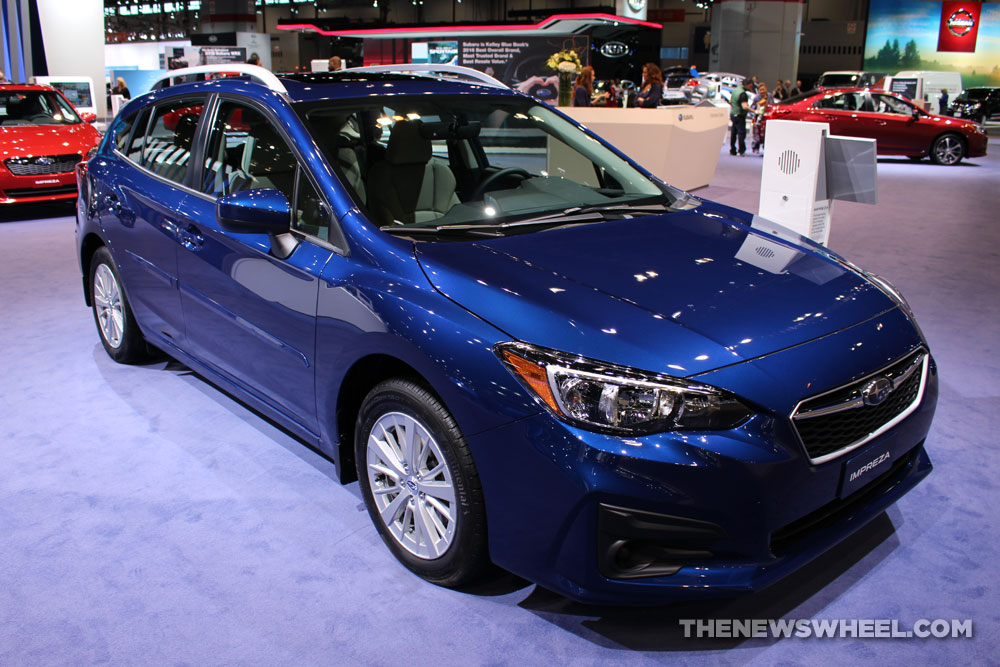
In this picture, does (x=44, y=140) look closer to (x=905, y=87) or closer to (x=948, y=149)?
(x=948, y=149)

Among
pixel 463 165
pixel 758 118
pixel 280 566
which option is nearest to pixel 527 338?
pixel 280 566

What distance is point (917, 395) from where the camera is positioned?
2.28 metres

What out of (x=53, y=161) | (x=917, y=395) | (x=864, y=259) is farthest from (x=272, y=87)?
(x=53, y=161)

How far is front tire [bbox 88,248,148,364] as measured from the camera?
3.89 m

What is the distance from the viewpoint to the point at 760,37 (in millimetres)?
31531

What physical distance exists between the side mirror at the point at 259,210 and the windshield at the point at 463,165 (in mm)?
206

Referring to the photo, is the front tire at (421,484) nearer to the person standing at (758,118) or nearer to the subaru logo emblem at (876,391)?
the subaru logo emblem at (876,391)

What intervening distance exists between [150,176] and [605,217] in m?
1.99

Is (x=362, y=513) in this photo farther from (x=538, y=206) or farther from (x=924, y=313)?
(x=924, y=313)

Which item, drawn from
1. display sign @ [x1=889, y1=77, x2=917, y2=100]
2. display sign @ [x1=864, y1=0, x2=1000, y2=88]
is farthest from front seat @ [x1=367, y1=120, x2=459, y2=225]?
display sign @ [x1=864, y1=0, x2=1000, y2=88]

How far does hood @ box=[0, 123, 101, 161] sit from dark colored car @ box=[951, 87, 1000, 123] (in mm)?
22109

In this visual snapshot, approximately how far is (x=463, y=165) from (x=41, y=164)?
6888mm

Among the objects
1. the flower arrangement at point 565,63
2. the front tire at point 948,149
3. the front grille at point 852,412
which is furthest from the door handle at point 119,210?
the front tire at point 948,149

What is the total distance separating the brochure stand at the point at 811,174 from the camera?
4.48 meters
